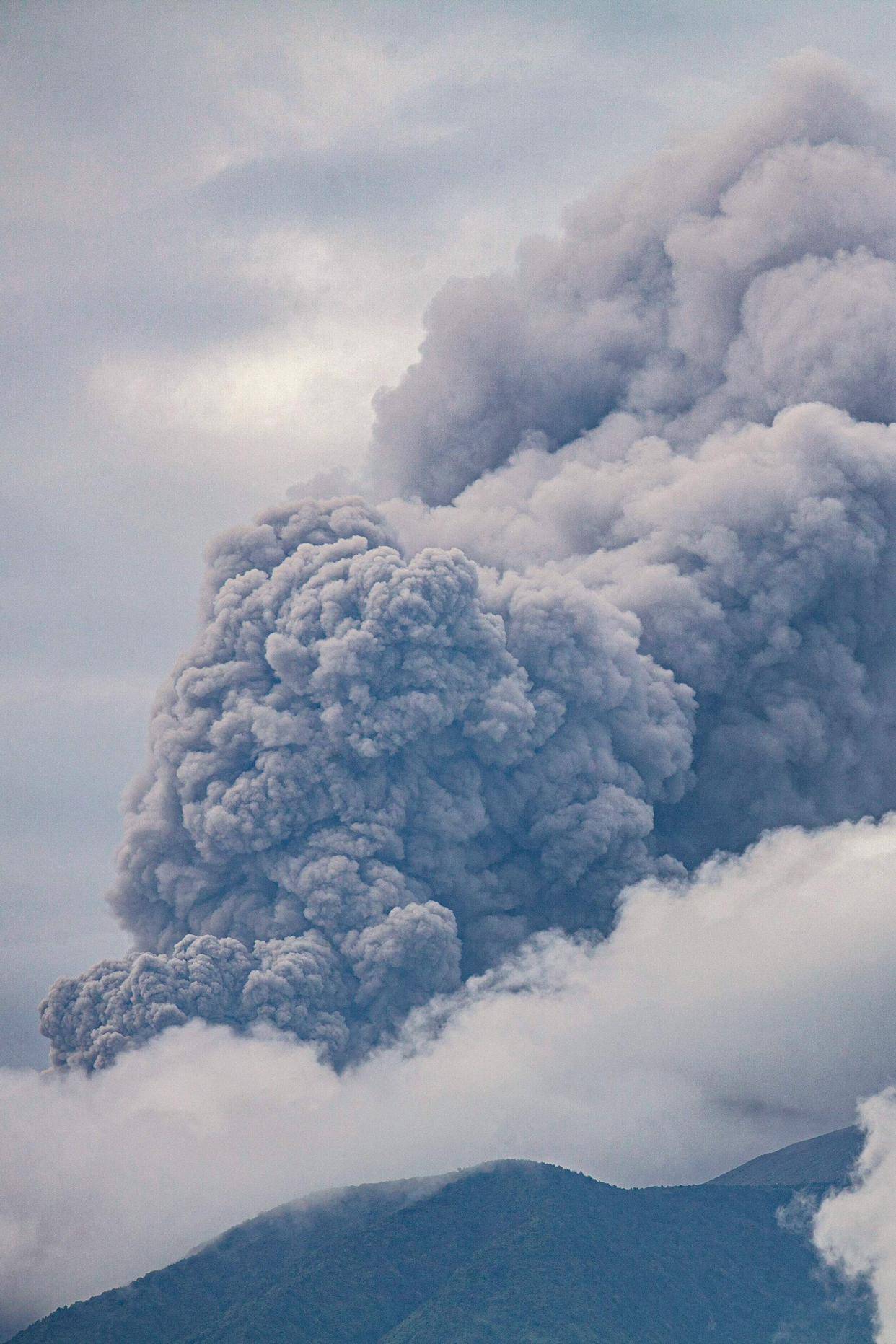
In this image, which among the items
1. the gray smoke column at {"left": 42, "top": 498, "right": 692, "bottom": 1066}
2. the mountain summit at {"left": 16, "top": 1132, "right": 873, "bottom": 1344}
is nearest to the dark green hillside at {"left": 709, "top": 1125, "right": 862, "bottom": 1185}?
the mountain summit at {"left": 16, "top": 1132, "right": 873, "bottom": 1344}

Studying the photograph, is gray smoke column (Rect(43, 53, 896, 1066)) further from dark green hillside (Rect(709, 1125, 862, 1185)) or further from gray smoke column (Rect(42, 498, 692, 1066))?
dark green hillside (Rect(709, 1125, 862, 1185))

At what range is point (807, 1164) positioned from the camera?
7688cm

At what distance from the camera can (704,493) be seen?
5934 centimetres

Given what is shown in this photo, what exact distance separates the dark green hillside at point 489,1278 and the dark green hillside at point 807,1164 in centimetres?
426

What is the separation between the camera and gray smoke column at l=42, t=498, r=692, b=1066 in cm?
5272

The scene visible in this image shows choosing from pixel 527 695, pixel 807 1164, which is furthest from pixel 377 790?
pixel 807 1164

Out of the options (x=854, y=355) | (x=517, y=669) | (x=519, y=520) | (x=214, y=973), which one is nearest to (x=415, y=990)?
(x=214, y=973)

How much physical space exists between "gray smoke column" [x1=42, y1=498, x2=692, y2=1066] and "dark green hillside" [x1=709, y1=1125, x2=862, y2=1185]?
24.3 m

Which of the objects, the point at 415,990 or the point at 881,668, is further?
the point at 881,668

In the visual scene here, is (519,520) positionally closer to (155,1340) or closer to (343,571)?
(343,571)

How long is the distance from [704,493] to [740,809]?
9.95 metres

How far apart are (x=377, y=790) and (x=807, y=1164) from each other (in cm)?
3233

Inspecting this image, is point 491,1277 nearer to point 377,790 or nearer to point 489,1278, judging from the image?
point 489,1278

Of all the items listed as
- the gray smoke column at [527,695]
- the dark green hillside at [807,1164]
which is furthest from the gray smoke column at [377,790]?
the dark green hillside at [807,1164]
